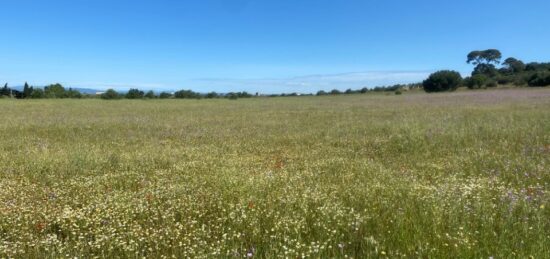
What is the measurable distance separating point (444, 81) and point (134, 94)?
80.0 meters

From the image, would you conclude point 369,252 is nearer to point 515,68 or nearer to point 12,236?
point 12,236

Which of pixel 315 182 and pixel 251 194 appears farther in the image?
pixel 315 182

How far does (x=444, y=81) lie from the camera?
322 ft

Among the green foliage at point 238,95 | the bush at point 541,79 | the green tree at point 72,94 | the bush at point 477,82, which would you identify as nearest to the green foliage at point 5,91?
the green tree at point 72,94

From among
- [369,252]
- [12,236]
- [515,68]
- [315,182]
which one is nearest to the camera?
[369,252]

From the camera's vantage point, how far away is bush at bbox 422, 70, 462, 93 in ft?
322

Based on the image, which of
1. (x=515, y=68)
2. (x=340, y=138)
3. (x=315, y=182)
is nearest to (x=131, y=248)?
(x=315, y=182)

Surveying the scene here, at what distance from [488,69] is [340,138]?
138180 millimetres

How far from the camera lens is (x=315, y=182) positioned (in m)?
7.02

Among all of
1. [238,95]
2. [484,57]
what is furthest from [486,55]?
[238,95]

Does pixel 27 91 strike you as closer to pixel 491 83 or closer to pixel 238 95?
pixel 238 95

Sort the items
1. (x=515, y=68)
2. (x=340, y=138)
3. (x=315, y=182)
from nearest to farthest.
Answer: (x=315, y=182), (x=340, y=138), (x=515, y=68)

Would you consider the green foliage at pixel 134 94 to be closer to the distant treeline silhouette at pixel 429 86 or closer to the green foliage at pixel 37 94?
the distant treeline silhouette at pixel 429 86

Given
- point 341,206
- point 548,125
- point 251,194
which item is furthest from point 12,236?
point 548,125
